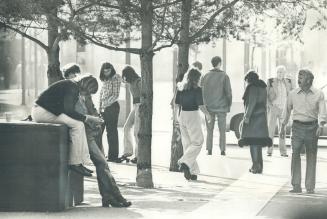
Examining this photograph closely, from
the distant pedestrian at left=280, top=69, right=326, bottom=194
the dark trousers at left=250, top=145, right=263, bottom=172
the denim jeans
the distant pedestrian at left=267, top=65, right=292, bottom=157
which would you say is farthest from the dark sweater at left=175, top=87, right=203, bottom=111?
the denim jeans

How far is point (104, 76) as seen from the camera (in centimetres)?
1739

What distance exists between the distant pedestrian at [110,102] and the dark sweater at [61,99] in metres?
6.47

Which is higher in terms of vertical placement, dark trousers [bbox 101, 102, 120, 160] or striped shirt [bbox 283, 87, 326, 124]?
striped shirt [bbox 283, 87, 326, 124]

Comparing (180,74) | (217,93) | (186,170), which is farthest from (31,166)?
(217,93)

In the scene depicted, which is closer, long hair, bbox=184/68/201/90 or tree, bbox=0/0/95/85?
tree, bbox=0/0/95/85

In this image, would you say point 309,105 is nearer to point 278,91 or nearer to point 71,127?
point 71,127

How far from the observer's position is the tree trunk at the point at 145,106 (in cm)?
1321

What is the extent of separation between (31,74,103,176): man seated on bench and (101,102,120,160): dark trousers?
21.8ft

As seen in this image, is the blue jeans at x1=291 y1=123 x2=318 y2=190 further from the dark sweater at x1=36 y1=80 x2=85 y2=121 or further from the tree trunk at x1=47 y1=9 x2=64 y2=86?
the tree trunk at x1=47 y1=9 x2=64 y2=86

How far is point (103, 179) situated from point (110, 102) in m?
6.36

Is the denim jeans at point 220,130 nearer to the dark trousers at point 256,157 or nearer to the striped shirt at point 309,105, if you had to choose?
the dark trousers at point 256,157

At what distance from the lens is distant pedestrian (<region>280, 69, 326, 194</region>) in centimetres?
1309

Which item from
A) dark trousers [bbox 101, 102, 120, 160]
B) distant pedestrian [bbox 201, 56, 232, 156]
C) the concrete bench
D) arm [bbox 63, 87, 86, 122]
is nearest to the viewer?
the concrete bench

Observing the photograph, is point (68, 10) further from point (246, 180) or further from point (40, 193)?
point (40, 193)
